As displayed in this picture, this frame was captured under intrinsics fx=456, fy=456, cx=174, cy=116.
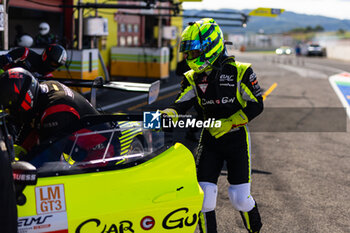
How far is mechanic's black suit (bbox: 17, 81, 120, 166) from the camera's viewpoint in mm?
3049

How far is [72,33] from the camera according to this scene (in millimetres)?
16250

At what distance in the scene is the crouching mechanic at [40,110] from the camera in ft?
10.0

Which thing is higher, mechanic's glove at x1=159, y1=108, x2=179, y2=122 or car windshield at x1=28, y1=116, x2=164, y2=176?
mechanic's glove at x1=159, y1=108, x2=179, y2=122

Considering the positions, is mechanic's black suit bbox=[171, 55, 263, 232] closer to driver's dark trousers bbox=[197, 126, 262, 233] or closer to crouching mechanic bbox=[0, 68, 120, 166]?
driver's dark trousers bbox=[197, 126, 262, 233]

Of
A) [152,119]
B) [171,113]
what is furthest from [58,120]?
[171,113]

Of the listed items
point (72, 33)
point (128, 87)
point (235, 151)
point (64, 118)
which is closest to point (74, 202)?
point (64, 118)

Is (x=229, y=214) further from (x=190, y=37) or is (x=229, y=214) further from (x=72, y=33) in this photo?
(x=72, y=33)

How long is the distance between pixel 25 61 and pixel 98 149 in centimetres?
397

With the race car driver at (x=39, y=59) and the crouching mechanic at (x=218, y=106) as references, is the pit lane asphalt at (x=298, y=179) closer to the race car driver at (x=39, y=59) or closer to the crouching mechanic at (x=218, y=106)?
the crouching mechanic at (x=218, y=106)

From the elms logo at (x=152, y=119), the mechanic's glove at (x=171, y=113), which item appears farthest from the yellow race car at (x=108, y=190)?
the mechanic's glove at (x=171, y=113)

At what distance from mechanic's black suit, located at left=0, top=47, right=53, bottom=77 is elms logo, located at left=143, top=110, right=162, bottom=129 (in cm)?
382

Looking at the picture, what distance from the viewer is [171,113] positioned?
3.58m

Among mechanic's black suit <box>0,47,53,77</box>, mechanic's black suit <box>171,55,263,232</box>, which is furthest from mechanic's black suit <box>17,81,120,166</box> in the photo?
mechanic's black suit <box>0,47,53,77</box>

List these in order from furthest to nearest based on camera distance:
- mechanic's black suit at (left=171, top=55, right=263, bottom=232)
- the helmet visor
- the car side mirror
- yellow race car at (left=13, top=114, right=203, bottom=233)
Result: mechanic's black suit at (left=171, top=55, right=263, bottom=232)
the helmet visor
yellow race car at (left=13, top=114, right=203, bottom=233)
the car side mirror
